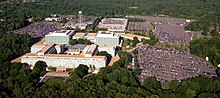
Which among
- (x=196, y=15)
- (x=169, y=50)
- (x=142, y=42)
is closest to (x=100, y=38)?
(x=142, y=42)

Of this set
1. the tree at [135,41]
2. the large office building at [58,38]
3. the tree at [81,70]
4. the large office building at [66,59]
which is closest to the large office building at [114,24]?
the tree at [135,41]

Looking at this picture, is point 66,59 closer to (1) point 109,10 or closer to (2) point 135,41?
(2) point 135,41

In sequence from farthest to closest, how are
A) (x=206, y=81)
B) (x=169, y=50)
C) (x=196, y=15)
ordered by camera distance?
(x=196, y=15) → (x=169, y=50) → (x=206, y=81)

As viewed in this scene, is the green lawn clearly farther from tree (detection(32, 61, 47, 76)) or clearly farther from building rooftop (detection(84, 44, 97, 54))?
building rooftop (detection(84, 44, 97, 54))

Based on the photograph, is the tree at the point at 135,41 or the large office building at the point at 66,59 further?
the tree at the point at 135,41

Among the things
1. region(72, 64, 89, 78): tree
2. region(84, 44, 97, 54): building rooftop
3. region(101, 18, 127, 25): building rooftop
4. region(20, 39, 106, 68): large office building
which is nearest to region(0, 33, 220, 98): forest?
region(72, 64, 89, 78): tree

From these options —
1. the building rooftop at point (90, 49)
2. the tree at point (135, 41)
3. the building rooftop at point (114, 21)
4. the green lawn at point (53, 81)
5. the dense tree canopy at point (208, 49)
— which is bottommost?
the building rooftop at point (114, 21)

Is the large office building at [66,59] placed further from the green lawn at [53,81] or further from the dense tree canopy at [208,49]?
the dense tree canopy at [208,49]

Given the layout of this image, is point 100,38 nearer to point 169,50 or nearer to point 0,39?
point 169,50
